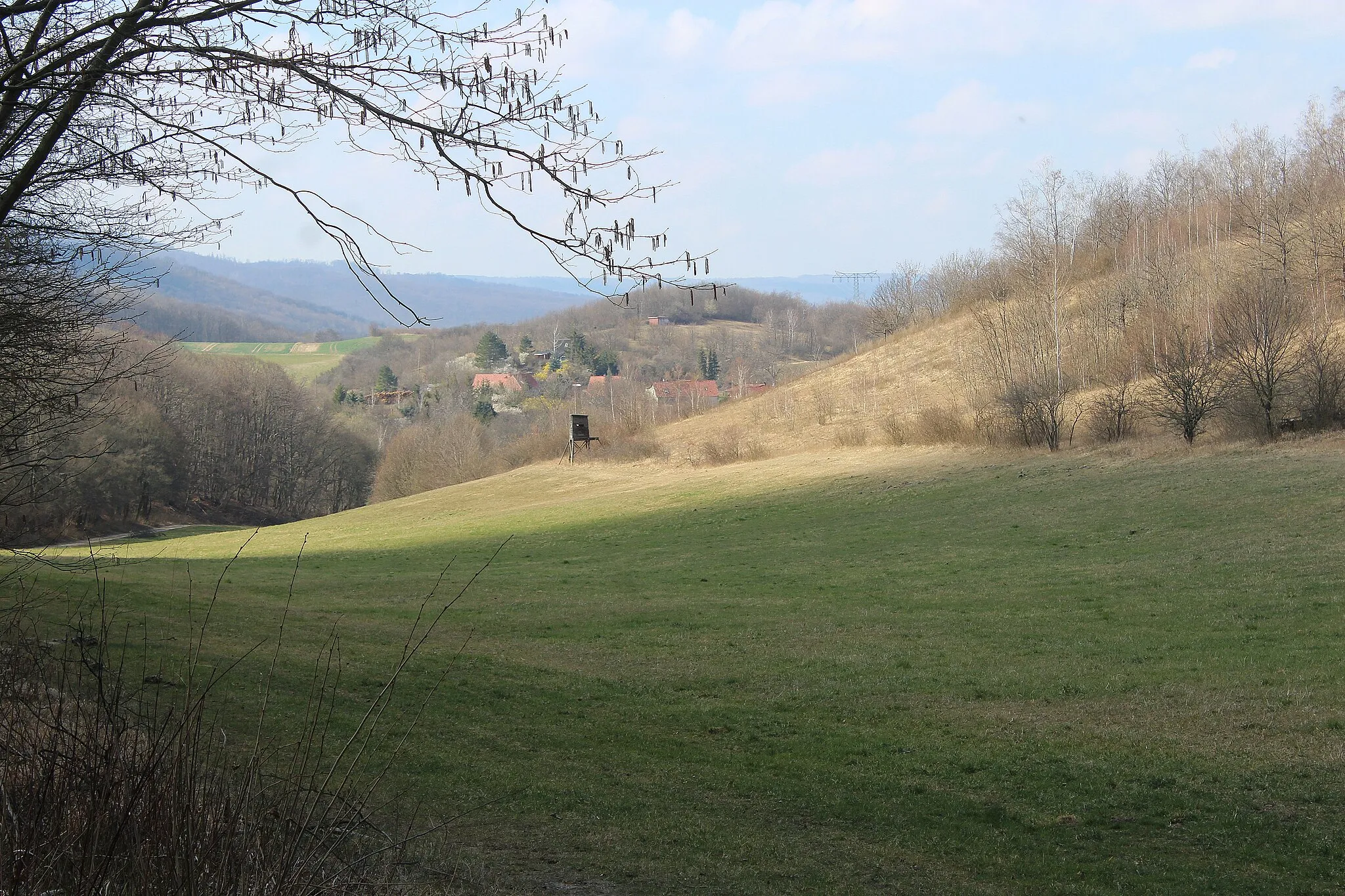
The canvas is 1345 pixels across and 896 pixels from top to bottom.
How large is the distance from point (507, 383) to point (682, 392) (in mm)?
38423

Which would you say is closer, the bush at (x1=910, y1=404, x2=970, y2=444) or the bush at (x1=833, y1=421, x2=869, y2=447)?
the bush at (x1=910, y1=404, x2=970, y2=444)

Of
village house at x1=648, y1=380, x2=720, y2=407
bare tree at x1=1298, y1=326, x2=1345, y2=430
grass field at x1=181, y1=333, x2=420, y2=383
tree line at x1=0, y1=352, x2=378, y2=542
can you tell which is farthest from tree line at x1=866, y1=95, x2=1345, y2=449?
grass field at x1=181, y1=333, x2=420, y2=383

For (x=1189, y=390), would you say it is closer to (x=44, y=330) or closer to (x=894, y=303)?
(x=44, y=330)

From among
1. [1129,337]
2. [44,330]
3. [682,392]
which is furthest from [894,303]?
[44,330]

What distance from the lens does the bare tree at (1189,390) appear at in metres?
34.9

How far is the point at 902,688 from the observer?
13.7 m

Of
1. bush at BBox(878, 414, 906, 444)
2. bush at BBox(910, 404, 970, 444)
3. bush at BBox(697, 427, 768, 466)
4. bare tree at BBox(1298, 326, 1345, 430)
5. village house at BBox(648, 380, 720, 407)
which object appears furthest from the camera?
village house at BBox(648, 380, 720, 407)

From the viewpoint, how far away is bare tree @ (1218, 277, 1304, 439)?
1302 inches

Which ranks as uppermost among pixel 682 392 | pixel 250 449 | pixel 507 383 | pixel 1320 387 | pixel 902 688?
pixel 507 383

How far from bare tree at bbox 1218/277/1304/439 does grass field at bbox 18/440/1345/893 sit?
252 cm

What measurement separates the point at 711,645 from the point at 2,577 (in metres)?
10.6

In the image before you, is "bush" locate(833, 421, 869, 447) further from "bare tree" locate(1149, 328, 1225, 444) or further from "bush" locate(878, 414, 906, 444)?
"bare tree" locate(1149, 328, 1225, 444)

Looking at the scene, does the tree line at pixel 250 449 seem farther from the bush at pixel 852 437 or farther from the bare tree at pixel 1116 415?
the bare tree at pixel 1116 415

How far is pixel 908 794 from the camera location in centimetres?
911
